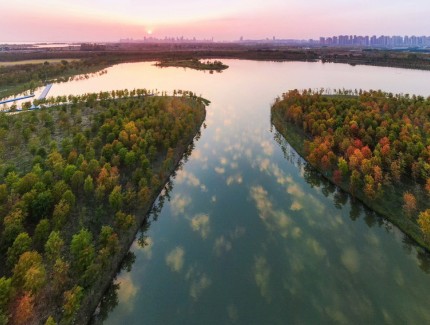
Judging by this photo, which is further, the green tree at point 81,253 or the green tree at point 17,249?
the green tree at point 81,253

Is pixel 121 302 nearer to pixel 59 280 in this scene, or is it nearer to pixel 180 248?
pixel 59 280

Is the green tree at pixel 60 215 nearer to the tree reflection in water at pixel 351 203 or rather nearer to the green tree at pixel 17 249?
the green tree at pixel 17 249

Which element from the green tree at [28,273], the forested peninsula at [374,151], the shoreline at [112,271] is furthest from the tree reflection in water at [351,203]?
the green tree at [28,273]

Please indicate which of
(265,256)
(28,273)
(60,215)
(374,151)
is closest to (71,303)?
(28,273)

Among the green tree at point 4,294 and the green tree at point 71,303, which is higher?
the green tree at point 4,294

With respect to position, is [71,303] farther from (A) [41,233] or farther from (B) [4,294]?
(A) [41,233]

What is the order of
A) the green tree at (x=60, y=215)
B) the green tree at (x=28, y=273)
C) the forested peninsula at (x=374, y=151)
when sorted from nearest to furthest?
the green tree at (x=28, y=273), the green tree at (x=60, y=215), the forested peninsula at (x=374, y=151)

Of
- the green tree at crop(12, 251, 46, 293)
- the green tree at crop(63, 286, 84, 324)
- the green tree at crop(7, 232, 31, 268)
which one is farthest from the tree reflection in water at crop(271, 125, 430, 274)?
the green tree at crop(7, 232, 31, 268)
